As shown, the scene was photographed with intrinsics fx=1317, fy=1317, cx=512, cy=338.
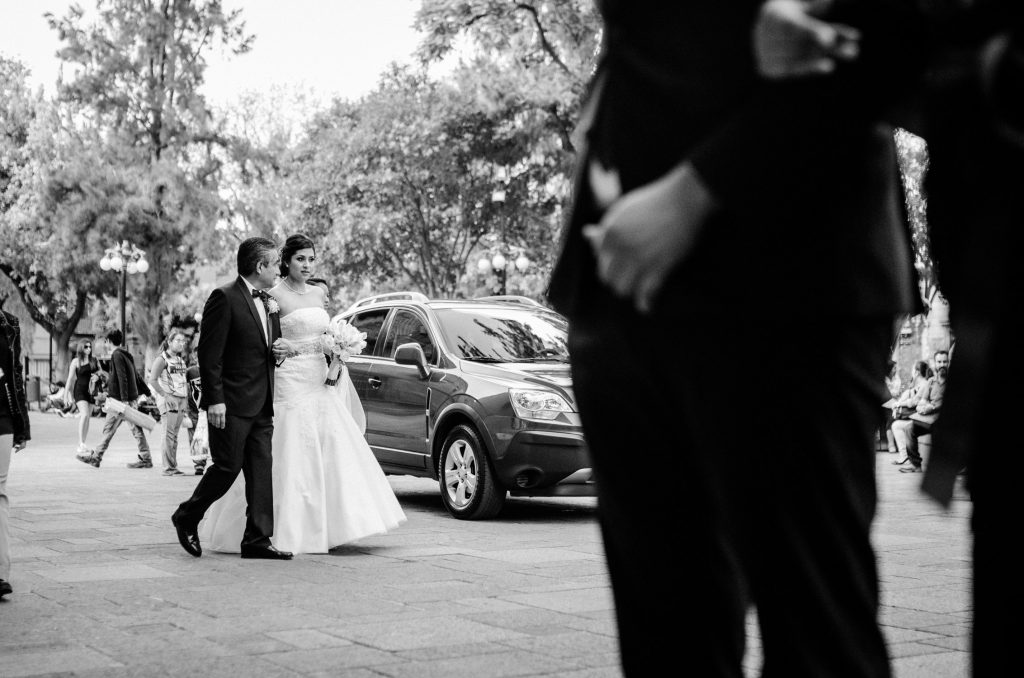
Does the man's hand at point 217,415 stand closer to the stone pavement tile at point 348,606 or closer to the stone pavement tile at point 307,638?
the stone pavement tile at point 348,606

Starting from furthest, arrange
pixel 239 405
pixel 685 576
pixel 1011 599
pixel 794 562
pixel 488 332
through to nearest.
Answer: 1. pixel 488 332
2. pixel 239 405
3. pixel 685 576
4. pixel 794 562
5. pixel 1011 599

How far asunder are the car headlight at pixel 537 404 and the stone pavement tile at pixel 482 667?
523 centimetres

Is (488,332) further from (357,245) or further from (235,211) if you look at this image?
(235,211)

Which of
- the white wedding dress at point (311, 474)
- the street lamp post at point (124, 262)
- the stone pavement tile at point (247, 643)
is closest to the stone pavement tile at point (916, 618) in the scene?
the stone pavement tile at point (247, 643)

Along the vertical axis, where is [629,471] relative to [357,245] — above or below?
below

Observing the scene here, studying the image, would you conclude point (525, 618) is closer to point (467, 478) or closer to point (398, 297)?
point (467, 478)

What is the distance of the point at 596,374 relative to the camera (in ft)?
5.77

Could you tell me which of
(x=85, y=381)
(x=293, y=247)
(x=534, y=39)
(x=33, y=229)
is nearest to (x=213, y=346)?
(x=293, y=247)

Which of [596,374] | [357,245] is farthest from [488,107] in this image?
[596,374]

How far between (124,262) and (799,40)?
3463 centimetres

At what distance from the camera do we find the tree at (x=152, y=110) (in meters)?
35.8

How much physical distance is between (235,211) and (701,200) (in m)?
38.0

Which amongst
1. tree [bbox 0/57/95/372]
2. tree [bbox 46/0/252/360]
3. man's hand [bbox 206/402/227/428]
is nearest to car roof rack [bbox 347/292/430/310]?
man's hand [bbox 206/402/227/428]


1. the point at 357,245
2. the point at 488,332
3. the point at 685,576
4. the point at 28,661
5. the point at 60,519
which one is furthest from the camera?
the point at 357,245
